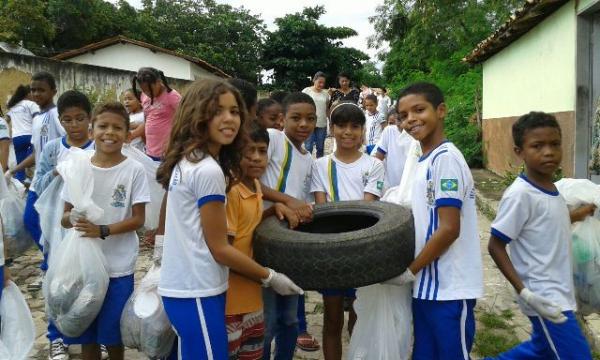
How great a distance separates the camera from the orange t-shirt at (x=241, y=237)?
225 centimetres

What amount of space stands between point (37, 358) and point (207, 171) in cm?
221

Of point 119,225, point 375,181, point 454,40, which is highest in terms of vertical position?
point 454,40

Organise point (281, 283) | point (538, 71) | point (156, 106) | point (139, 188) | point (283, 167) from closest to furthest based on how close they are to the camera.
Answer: point (281, 283) < point (139, 188) < point (283, 167) < point (156, 106) < point (538, 71)

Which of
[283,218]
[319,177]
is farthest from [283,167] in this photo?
[283,218]

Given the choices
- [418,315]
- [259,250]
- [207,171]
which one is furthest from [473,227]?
[207,171]

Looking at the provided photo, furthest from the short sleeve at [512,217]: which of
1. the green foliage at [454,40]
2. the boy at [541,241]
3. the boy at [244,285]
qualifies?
the green foliage at [454,40]

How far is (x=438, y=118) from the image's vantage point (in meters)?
2.37

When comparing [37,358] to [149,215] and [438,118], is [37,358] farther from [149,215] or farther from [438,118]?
[438,118]

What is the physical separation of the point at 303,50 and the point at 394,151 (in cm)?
2620

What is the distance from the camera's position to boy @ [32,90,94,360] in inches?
123

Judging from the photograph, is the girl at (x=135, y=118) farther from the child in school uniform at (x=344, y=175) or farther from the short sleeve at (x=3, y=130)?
the child in school uniform at (x=344, y=175)

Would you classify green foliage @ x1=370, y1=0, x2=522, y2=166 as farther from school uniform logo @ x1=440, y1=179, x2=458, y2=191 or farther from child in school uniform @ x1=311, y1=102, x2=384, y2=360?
school uniform logo @ x1=440, y1=179, x2=458, y2=191

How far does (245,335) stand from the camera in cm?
230

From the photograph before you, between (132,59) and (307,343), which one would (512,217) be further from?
(132,59)
